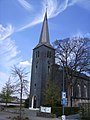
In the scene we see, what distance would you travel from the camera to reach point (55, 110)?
34719mm

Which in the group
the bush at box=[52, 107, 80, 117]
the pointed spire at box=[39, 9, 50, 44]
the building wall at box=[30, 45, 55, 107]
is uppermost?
the pointed spire at box=[39, 9, 50, 44]

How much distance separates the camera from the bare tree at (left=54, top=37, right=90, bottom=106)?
143 ft

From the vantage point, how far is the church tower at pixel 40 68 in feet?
169

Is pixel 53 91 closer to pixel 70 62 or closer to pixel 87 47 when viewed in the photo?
pixel 70 62

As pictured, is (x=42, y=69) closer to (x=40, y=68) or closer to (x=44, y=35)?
(x=40, y=68)

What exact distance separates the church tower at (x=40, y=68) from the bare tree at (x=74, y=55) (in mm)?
7624

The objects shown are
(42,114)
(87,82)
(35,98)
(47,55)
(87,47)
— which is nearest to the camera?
(42,114)

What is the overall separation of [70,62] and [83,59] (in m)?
3.06

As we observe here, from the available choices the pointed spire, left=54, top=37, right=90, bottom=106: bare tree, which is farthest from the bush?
the pointed spire

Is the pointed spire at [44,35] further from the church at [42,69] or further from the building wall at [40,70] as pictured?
the building wall at [40,70]

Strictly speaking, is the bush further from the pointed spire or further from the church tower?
the pointed spire

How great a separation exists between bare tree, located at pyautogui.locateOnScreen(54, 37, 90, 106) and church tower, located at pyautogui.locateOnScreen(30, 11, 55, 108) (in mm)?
→ 7624

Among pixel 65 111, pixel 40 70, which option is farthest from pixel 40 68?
pixel 65 111

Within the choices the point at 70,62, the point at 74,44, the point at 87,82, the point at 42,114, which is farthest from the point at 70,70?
the point at 87,82
